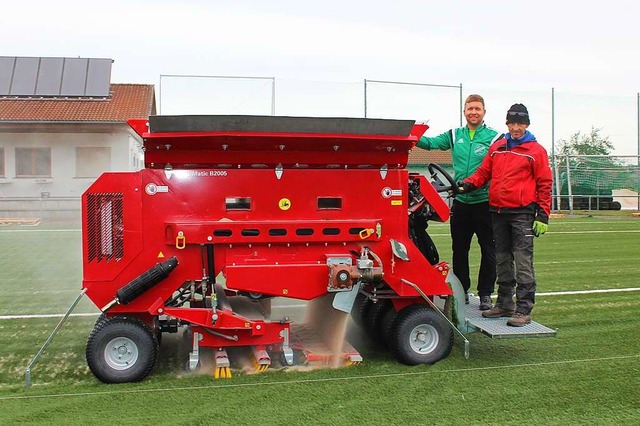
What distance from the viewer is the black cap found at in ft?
17.1

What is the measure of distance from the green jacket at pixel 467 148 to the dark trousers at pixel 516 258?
0.43 metres

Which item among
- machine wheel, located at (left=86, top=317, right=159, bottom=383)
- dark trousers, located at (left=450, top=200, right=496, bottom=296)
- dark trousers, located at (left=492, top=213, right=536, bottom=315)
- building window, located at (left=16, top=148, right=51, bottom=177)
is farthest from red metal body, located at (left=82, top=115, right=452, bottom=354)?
building window, located at (left=16, top=148, right=51, bottom=177)

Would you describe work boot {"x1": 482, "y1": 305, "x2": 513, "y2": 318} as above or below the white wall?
below

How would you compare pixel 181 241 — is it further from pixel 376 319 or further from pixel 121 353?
pixel 376 319

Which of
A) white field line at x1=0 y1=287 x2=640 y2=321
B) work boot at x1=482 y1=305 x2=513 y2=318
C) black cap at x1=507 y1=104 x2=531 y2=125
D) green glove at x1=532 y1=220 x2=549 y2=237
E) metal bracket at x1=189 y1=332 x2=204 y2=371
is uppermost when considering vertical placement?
black cap at x1=507 y1=104 x2=531 y2=125

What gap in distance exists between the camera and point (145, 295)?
453cm

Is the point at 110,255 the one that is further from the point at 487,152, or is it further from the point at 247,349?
the point at 487,152

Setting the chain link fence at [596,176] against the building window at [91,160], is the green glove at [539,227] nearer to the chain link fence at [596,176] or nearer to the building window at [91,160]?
the building window at [91,160]

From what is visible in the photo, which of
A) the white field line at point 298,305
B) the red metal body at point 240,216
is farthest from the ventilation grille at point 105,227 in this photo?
the white field line at point 298,305

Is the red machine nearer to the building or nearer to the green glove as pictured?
the green glove

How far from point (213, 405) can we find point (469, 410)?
1516 mm

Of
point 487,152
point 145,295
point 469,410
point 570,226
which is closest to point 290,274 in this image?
point 145,295

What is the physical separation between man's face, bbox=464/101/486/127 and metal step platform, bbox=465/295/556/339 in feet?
5.39

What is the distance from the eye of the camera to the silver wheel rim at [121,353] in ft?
14.6
